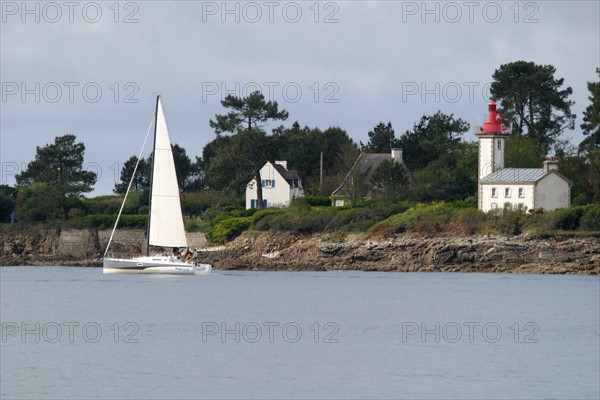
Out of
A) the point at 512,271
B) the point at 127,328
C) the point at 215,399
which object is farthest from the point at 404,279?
the point at 215,399

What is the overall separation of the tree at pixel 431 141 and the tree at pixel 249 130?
1096 centimetres

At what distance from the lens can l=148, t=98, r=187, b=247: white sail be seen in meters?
64.8

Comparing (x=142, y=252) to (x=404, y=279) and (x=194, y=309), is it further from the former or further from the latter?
(x=194, y=309)

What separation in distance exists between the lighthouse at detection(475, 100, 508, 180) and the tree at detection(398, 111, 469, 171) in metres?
17.9

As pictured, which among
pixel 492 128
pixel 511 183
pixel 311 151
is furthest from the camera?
pixel 311 151

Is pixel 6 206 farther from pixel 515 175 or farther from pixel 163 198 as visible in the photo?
pixel 515 175

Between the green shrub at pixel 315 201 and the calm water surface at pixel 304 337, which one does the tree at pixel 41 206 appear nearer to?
the green shrub at pixel 315 201

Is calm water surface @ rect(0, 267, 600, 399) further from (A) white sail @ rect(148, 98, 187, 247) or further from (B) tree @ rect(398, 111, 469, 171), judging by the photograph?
(B) tree @ rect(398, 111, 469, 171)

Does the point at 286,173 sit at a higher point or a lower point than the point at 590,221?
higher

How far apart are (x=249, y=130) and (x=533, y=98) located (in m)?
17.7

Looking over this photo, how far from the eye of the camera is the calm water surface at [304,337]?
3191cm

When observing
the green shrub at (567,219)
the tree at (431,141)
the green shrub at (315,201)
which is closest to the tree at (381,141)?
the tree at (431,141)

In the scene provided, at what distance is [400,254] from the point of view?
221ft

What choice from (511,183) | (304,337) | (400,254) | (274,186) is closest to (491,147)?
(511,183)
